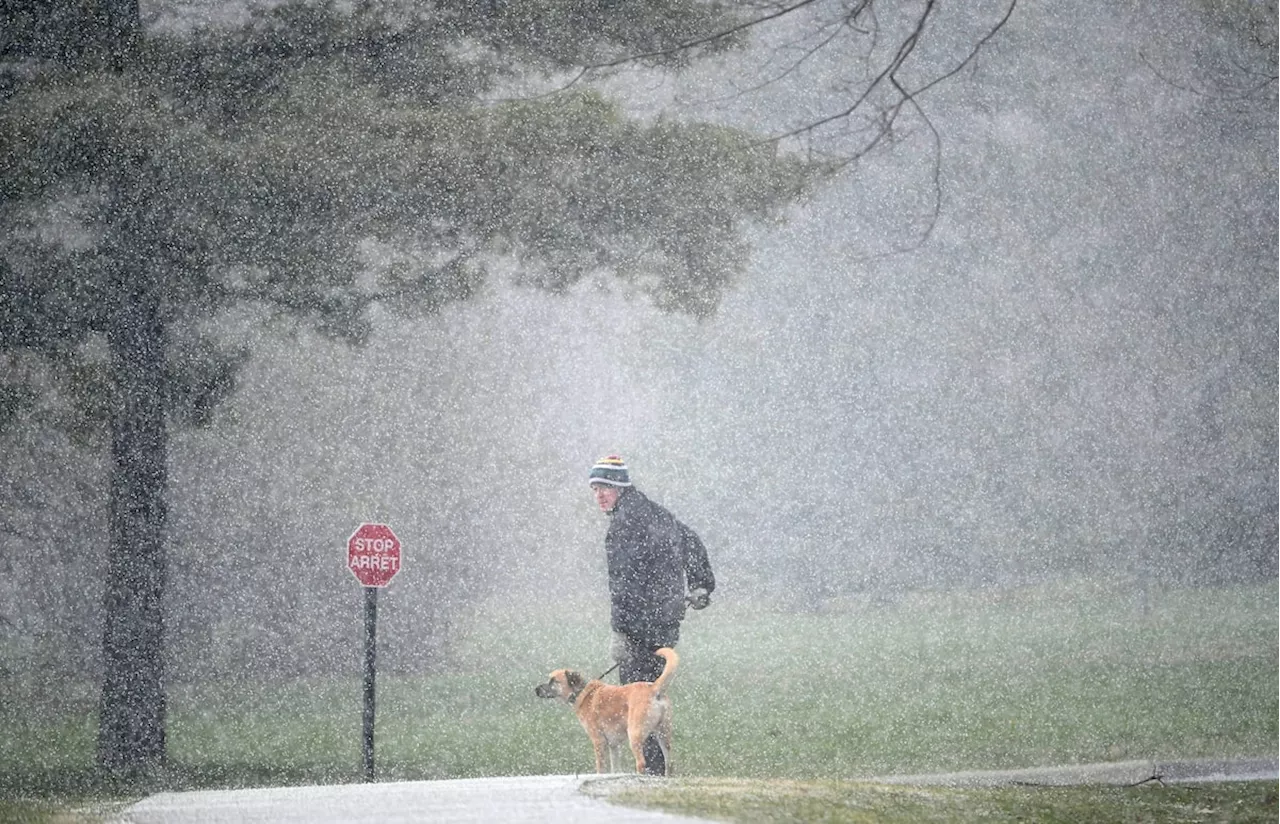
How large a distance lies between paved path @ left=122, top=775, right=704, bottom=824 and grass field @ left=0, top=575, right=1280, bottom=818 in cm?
165

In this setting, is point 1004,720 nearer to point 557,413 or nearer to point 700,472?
point 557,413

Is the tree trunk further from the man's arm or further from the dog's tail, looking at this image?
the dog's tail

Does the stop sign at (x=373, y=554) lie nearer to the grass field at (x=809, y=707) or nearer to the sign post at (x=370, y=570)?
the sign post at (x=370, y=570)

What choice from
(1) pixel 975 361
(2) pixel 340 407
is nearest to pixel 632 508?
(2) pixel 340 407

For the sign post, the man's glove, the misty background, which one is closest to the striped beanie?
the man's glove

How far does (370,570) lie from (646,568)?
2164 millimetres

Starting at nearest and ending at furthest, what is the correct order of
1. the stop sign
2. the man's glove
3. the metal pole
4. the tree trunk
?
the man's glove, the metal pole, the stop sign, the tree trunk

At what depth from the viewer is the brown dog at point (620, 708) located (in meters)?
7.76

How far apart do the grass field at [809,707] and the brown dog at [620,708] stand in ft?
3.20

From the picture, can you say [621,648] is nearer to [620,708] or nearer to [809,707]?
[620,708]

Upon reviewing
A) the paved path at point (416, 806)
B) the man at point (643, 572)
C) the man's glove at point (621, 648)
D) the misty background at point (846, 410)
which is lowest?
the paved path at point (416, 806)

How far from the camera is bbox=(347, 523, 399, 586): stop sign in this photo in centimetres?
949

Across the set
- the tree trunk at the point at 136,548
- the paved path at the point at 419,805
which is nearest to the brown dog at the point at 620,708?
the paved path at the point at 419,805

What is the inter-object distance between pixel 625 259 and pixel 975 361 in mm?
20328
